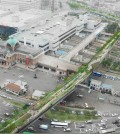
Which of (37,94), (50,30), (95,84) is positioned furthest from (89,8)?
(37,94)

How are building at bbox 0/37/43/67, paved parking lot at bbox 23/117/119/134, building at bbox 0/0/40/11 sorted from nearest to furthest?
paved parking lot at bbox 23/117/119/134 → building at bbox 0/37/43/67 → building at bbox 0/0/40/11

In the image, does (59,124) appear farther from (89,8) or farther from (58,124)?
(89,8)

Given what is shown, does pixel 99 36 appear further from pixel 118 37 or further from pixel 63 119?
pixel 63 119

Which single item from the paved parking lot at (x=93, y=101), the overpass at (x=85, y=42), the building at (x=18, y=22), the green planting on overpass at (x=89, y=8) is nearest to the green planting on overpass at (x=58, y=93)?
the paved parking lot at (x=93, y=101)

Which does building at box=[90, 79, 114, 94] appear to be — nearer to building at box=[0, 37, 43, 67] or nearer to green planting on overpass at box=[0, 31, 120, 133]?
green planting on overpass at box=[0, 31, 120, 133]

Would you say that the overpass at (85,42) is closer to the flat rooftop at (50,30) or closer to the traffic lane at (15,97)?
the flat rooftop at (50,30)

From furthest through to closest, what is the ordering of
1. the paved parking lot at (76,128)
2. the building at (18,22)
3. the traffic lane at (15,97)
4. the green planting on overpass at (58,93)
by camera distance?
1. the building at (18,22)
2. the traffic lane at (15,97)
3. the paved parking lot at (76,128)
4. the green planting on overpass at (58,93)

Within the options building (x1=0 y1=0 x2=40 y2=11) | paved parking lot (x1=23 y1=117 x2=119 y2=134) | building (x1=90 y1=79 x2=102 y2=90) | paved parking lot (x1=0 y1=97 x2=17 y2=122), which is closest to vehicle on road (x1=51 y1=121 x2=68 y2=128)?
paved parking lot (x1=23 y1=117 x2=119 y2=134)

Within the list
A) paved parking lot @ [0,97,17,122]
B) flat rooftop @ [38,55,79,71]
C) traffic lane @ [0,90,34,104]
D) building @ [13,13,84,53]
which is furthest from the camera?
building @ [13,13,84,53]
